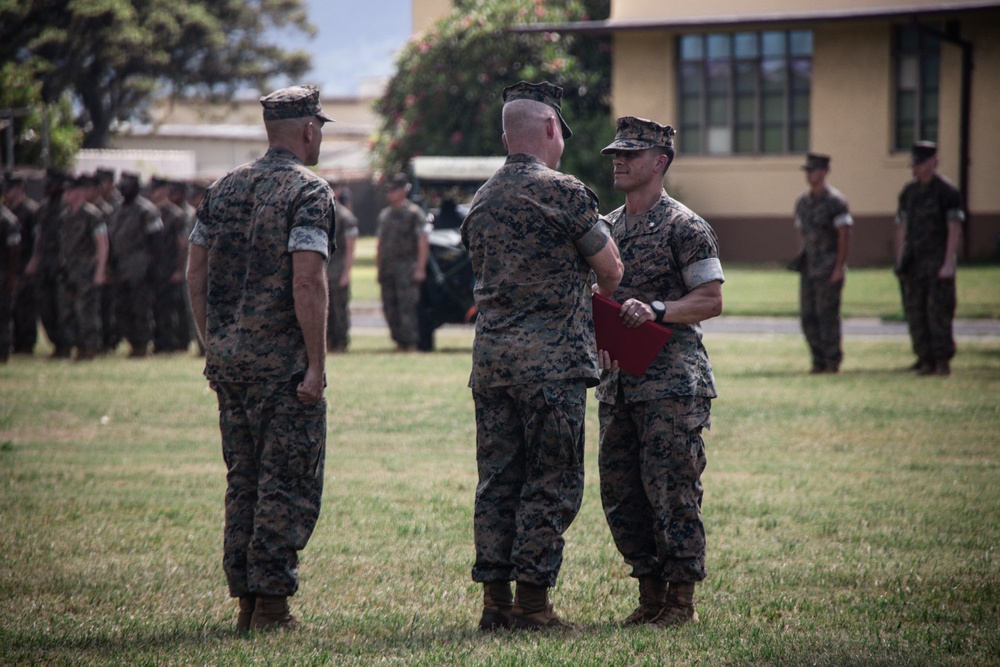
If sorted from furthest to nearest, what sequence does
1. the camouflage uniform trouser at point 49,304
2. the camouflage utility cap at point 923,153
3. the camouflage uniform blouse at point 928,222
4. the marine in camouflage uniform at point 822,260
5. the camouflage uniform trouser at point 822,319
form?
1. the camouflage uniform trouser at point 49,304
2. the camouflage uniform trouser at point 822,319
3. the marine in camouflage uniform at point 822,260
4. the camouflage uniform blouse at point 928,222
5. the camouflage utility cap at point 923,153

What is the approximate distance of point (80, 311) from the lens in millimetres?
15312

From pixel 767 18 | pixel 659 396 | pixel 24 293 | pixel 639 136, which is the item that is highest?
pixel 767 18

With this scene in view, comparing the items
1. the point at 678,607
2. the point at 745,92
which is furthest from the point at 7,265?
the point at 745,92

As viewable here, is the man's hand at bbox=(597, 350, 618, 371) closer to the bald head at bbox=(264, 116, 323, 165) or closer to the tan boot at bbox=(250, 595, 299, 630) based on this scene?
the bald head at bbox=(264, 116, 323, 165)

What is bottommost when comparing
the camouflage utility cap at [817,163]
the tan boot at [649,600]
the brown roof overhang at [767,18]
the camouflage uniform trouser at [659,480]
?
the tan boot at [649,600]

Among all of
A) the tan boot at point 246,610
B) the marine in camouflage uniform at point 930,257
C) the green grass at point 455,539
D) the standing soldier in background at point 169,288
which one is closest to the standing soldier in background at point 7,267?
the standing soldier in background at point 169,288

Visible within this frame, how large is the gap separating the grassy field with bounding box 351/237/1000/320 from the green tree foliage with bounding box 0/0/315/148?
1928 centimetres

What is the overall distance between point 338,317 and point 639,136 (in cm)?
1103

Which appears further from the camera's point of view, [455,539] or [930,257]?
[930,257]

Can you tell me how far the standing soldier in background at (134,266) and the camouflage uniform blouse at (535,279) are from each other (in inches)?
468

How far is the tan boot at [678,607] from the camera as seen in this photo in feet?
16.8

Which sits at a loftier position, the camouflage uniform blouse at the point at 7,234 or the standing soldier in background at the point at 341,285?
the camouflage uniform blouse at the point at 7,234

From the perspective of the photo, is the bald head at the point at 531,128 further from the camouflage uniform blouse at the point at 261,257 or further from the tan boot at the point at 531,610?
the tan boot at the point at 531,610

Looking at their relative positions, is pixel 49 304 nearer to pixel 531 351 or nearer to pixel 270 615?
pixel 270 615
